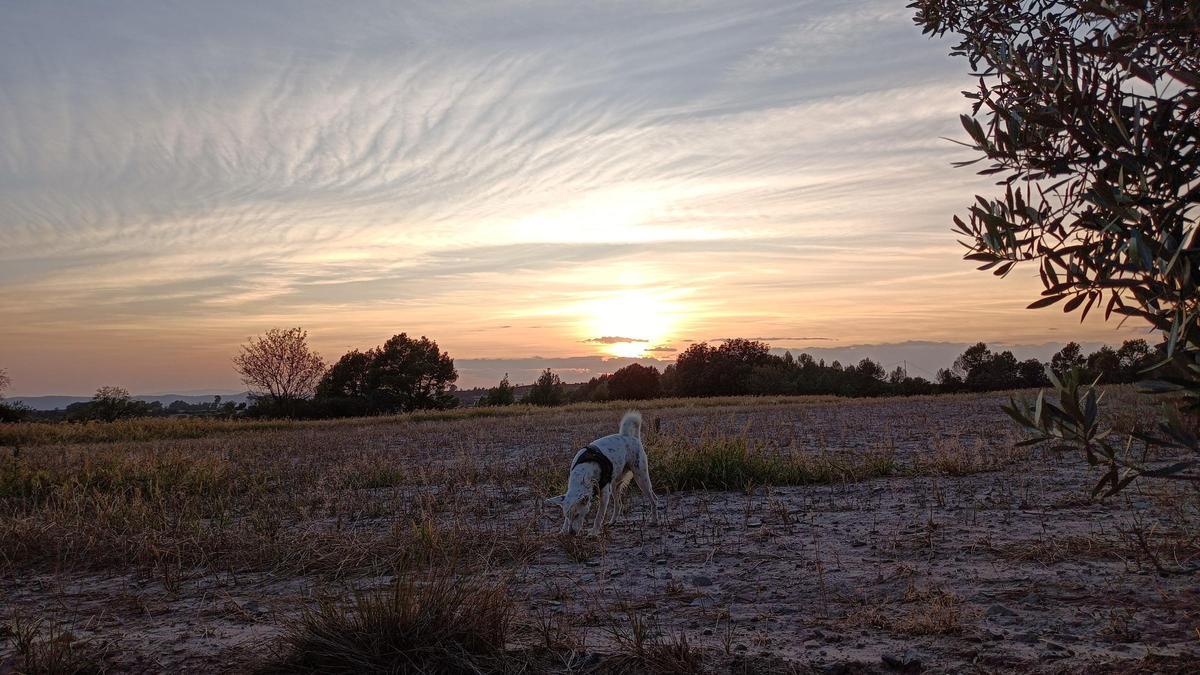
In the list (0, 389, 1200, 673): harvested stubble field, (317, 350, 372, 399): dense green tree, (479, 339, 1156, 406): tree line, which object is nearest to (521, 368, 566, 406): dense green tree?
(479, 339, 1156, 406): tree line

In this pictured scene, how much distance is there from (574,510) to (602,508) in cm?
45

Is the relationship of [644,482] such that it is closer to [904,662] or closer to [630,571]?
[630,571]

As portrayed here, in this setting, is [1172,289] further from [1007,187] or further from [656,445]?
[656,445]

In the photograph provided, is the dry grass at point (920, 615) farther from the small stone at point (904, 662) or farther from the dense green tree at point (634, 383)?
the dense green tree at point (634, 383)

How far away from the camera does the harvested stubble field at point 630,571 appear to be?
4047 mm

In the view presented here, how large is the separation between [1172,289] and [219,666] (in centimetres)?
474

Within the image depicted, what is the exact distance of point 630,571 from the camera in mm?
6070

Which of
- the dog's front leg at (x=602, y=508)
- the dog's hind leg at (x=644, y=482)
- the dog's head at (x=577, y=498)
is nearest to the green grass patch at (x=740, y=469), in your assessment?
the dog's hind leg at (x=644, y=482)

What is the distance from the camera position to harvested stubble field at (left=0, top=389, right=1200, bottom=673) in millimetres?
4047

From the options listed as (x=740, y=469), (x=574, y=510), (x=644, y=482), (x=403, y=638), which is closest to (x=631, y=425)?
(x=644, y=482)

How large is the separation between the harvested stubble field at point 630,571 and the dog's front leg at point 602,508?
0.19 m

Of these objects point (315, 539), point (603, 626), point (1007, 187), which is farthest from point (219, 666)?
point (1007, 187)

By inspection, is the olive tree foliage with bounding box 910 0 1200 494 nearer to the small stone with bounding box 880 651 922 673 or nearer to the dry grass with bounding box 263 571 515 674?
the small stone with bounding box 880 651 922 673

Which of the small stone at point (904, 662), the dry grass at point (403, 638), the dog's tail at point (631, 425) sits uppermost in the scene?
the dog's tail at point (631, 425)
